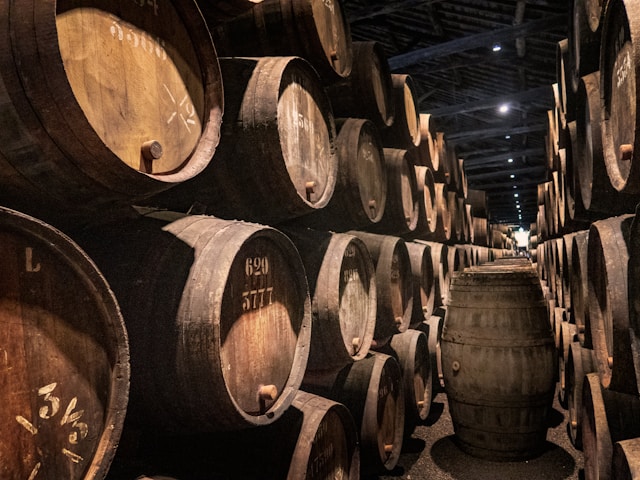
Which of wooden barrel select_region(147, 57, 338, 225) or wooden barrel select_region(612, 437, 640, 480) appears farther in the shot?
wooden barrel select_region(147, 57, 338, 225)

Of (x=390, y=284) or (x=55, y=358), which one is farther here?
(x=390, y=284)

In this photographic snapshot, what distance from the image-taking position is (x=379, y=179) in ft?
12.1

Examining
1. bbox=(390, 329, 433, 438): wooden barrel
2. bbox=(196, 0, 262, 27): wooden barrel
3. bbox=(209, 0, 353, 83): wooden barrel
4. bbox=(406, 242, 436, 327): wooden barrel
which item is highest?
bbox=(209, 0, 353, 83): wooden barrel

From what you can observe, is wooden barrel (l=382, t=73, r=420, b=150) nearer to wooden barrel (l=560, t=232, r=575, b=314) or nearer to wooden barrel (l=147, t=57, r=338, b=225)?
wooden barrel (l=560, t=232, r=575, b=314)

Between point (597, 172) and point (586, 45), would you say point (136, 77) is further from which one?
point (586, 45)

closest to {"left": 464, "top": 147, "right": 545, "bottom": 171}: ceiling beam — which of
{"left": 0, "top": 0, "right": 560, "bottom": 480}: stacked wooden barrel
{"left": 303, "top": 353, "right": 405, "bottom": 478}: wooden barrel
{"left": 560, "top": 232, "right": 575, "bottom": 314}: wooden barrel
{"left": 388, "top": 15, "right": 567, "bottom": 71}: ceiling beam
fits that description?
{"left": 388, "top": 15, "right": 567, "bottom": 71}: ceiling beam

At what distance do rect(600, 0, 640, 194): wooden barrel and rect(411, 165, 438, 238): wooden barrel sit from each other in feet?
9.91

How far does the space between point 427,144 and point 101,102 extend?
4932 mm

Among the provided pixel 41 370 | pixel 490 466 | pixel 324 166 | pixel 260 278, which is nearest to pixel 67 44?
pixel 41 370

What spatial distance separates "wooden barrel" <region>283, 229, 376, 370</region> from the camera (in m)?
2.46

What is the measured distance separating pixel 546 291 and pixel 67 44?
21.4 ft

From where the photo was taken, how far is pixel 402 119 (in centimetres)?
455

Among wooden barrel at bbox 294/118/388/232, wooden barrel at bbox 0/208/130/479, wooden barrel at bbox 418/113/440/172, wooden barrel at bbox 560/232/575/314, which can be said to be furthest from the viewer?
wooden barrel at bbox 418/113/440/172

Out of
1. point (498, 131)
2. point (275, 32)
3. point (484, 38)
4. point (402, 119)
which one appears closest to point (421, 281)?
point (402, 119)
